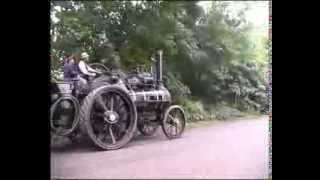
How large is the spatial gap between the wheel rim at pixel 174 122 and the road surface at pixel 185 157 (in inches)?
2.2

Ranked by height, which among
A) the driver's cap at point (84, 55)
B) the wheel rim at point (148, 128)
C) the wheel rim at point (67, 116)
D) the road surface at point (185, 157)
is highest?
the driver's cap at point (84, 55)

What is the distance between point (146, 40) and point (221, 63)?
2.16 ft

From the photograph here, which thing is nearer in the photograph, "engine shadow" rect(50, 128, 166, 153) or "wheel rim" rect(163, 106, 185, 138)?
"engine shadow" rect(50, 128, 166, 153)

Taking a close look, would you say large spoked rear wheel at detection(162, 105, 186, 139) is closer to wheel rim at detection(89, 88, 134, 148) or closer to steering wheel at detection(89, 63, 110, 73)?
wheel rim at detection(89, 88, 134, 148)

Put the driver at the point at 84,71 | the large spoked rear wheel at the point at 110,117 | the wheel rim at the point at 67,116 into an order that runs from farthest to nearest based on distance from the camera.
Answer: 1. the large spoked rear wheel at the point at 110,117
2. the driver at the point at 84,71
3. the wheel rim at the point at 67,116

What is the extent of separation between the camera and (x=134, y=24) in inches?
116

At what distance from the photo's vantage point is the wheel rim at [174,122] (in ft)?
9.82

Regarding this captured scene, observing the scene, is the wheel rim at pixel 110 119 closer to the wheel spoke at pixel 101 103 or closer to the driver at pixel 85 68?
the wheel spoke at pixel 101 103

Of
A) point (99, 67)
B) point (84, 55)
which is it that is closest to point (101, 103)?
point (99, 67)

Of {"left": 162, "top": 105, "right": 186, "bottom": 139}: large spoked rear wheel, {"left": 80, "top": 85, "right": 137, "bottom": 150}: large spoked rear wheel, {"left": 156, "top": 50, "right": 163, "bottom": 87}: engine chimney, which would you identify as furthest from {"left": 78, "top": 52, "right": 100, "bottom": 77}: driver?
{"left": 162, "top": 105, "right": 186, "bottom": 139}: large spoked rear wheel

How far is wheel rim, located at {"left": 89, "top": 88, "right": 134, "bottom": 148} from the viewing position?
2920 millimetres

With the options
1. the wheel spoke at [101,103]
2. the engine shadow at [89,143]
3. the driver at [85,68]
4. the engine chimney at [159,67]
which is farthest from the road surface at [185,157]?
the driver at [85,68]
